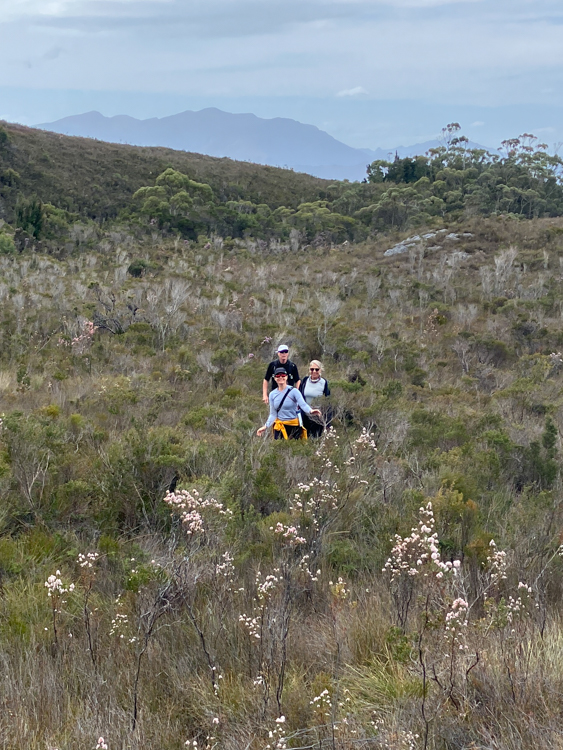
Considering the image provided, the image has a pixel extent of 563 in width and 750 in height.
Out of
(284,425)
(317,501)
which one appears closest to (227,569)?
(317,501)

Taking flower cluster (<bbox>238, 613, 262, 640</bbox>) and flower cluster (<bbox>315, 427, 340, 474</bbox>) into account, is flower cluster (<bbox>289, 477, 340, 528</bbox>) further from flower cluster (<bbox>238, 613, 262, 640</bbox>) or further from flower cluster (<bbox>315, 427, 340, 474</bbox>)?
flower cluster (<bbox>238, 613, 262, 640</bbox>)

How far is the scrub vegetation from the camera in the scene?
2.01 m

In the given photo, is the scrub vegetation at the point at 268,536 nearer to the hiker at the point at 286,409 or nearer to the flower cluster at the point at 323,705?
the flower cluster at the point at 323,705

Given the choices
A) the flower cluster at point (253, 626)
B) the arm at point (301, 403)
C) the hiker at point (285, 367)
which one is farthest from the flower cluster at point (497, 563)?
the hiker at point (285, 367)

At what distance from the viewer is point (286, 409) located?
576cm

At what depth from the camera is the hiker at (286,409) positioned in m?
5.68

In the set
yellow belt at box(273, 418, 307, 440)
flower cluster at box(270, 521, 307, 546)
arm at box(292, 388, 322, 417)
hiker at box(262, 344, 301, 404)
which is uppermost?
hiker at box(262, 344, 301, 404)

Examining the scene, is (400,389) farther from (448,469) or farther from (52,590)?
(52,590)

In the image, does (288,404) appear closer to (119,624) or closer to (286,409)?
(286,409)

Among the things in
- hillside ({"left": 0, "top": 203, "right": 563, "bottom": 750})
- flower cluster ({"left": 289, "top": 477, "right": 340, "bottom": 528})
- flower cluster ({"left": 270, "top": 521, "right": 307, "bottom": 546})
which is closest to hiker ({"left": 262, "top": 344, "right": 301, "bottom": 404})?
hillside ({"left": 0, "top": 203, "right": 563, "bottom": 750})

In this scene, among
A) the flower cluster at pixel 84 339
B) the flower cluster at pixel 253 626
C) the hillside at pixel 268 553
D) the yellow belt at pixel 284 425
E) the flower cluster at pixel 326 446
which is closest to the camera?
the hillside at pixel 268 553

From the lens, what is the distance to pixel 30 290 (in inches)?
549

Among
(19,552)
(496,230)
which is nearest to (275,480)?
(19,552)

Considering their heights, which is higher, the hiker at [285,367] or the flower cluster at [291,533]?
the hiker at [285,367]
